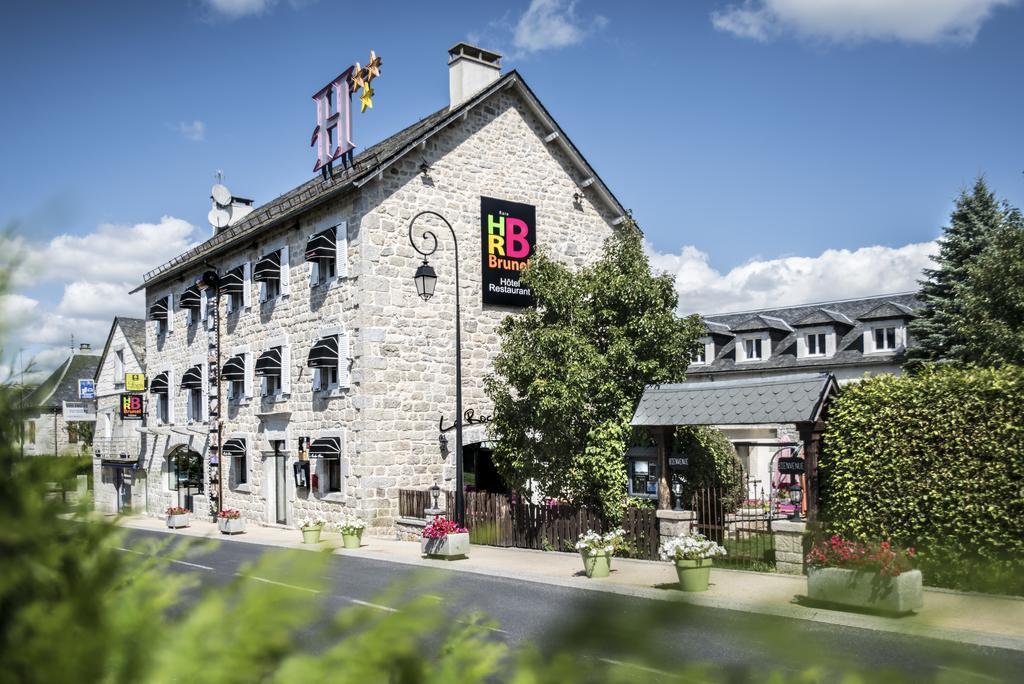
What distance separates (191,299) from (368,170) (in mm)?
12602

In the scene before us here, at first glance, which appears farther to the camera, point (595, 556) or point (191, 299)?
point (191, 299)

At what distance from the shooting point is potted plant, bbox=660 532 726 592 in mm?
13180

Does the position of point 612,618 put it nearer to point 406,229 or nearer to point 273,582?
point 273,582

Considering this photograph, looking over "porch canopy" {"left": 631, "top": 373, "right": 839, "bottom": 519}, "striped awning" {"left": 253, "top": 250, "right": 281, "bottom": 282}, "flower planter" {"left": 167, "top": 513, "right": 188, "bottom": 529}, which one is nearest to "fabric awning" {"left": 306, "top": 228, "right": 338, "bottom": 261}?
"striped awning" {"left": 253, "top": 250, "right": 281, "bottom": 282}

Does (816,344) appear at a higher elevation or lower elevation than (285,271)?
lower

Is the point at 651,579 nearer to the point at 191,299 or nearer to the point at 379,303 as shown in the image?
the point at 379,303

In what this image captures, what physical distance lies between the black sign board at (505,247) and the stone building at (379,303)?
97 mm

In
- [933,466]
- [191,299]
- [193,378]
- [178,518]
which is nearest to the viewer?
[933,466]

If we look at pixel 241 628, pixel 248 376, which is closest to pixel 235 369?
pixel 248 376

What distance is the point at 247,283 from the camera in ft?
97.9

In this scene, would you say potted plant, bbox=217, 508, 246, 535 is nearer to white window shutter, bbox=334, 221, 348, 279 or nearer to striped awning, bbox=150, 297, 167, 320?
white window shutter, bbox=334, 221, 348, 279

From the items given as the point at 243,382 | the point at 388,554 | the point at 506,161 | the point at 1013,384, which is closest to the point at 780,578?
the point at 1013,384

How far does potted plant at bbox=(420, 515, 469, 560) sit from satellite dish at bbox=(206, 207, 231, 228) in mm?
22877

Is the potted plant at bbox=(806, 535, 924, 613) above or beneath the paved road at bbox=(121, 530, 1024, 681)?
beneath
